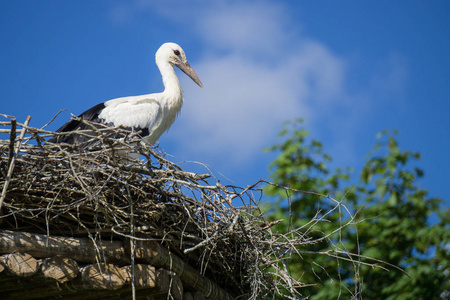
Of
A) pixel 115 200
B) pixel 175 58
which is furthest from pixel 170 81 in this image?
pixel 115 200

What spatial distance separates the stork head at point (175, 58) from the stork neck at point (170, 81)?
12 cm

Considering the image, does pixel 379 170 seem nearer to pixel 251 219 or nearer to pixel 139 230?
pixel 251 219

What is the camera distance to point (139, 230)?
4.03 metres

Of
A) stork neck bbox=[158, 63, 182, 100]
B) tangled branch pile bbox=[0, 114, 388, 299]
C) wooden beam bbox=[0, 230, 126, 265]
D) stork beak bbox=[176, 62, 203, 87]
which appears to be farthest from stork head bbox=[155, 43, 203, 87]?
wooden beam bbox=[0, 230, 126, 265]

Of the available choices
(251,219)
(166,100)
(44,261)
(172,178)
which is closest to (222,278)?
(251,219)

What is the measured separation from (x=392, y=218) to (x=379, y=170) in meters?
0.97

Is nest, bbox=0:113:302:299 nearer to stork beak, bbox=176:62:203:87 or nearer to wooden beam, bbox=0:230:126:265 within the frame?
wooden beam, bbox=0:230:126:265

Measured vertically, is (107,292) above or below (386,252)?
below

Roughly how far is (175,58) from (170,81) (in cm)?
50

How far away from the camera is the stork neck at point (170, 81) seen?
7105mm

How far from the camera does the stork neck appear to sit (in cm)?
711

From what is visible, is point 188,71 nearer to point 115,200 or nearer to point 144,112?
point 144,112

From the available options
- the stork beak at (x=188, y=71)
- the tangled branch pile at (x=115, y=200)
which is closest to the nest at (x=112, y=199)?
the tangled branch pile at (x=115, y=200)

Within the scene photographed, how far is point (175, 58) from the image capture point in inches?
302
